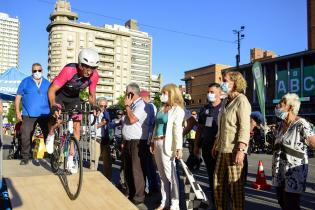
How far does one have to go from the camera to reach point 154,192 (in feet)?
23.7

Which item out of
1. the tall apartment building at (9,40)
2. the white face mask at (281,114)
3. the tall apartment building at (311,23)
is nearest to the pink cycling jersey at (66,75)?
the white face mask at (281,114)

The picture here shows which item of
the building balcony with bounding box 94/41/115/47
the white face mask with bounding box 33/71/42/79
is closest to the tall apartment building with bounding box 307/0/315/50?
the white face mask with bounding box 33/71/42/79

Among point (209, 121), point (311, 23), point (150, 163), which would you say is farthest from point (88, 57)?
point (311, 23)

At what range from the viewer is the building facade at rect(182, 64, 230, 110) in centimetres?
7938

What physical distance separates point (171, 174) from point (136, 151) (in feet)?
2.76

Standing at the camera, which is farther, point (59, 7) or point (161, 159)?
point (59, 7)

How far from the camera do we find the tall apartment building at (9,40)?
111m

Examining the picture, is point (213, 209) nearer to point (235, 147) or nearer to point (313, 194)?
point (235, 147)

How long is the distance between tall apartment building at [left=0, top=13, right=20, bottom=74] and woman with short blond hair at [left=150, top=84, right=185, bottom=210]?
113m

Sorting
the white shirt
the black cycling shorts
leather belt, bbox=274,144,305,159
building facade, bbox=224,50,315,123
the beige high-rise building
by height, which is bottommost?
leather belt, bbox=274,144,305,159

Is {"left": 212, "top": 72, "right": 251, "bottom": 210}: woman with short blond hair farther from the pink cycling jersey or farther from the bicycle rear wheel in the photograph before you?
the pink cycling jersey

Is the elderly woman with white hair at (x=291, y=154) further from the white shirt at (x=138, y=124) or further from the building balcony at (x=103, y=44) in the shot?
the building balcony at (x=103, y=44)

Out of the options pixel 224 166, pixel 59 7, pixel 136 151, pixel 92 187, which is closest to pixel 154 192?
pixel 136 151

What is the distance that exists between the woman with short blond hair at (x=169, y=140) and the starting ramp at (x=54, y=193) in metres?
0.86
